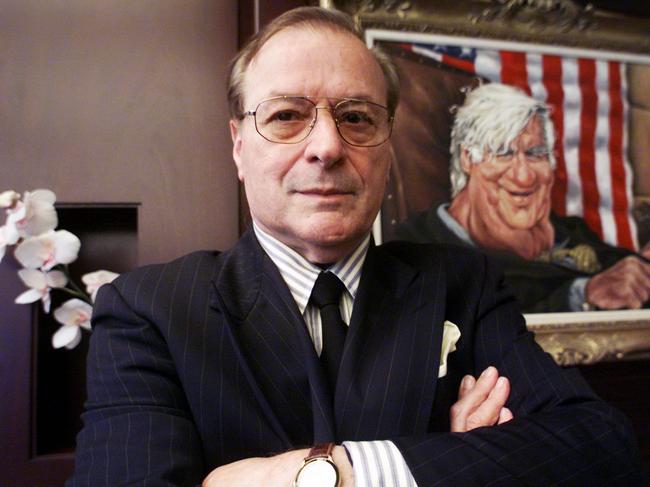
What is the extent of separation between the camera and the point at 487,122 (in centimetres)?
144

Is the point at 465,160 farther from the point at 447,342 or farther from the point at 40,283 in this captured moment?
the point at 40,283

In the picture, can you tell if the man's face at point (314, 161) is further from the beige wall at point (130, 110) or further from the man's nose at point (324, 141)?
the beige wall at point (130, 110)

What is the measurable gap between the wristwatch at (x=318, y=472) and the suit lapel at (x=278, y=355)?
→ 0.30ft

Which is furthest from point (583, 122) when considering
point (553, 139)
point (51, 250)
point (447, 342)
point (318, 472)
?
point (51, 250)

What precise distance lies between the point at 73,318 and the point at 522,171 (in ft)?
4.09

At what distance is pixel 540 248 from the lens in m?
1.46

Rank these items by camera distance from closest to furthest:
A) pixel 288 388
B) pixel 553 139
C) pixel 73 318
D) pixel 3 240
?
pixel 288 388 → pixel 3 240 → pixel 73 318 → pixel 553 139

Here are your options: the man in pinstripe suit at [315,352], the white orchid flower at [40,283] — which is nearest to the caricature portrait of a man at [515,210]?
the man in pinstripe suit at [315,352]

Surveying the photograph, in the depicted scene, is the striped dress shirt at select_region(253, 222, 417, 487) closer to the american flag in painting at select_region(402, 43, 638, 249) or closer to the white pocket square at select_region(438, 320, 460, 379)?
the white pocket square at select_region(438, 320, 460, 379)

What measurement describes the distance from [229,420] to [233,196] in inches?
30.2

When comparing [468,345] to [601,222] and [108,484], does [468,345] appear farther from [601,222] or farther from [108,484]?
[601,222]

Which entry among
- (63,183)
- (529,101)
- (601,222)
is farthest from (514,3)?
(63,183)

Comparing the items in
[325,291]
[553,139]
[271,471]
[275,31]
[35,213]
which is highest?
[275,31]

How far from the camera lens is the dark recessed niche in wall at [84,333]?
136 cm
